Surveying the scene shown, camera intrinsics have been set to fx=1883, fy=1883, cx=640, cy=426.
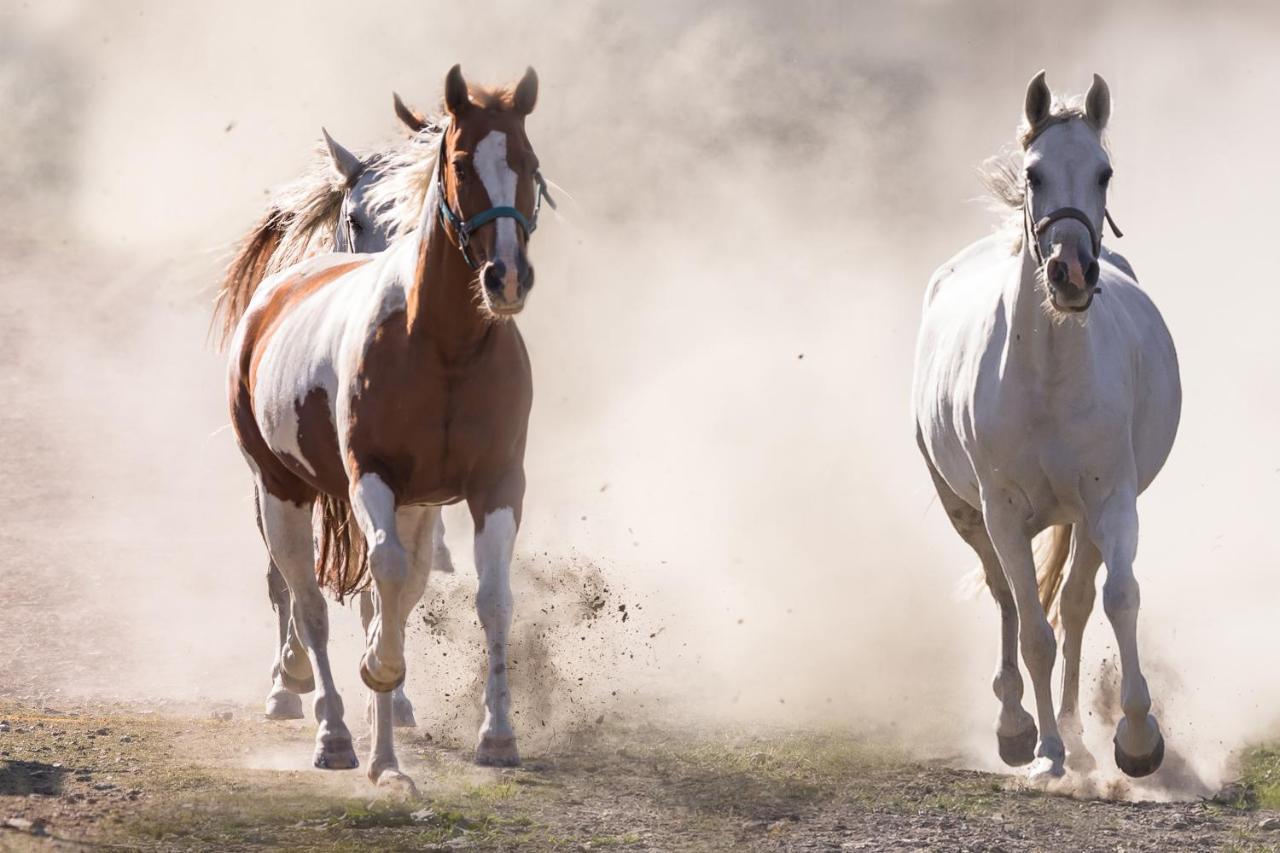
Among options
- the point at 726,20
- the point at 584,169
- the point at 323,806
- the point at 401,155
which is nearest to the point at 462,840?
the point at 323,806

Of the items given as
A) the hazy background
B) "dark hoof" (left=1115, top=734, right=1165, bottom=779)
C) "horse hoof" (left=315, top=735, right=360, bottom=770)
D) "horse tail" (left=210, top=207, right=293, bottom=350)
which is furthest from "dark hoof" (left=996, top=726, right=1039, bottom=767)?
"horse tail" (left=210, top=207, right=293, bottom=350)

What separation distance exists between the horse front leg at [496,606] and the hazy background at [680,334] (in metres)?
1.73

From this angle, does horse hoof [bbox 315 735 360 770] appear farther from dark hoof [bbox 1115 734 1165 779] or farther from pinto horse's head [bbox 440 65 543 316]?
dark hoof [bbox 1115 734 1165 779]

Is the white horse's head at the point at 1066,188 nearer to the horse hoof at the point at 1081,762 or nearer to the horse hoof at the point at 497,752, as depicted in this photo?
the horse hoof at the point at 1081,762

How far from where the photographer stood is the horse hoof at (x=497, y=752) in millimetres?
5824

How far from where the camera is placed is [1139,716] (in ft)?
19.2

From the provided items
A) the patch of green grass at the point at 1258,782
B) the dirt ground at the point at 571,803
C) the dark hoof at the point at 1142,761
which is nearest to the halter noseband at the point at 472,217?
the dirt ground at the point at 571,803

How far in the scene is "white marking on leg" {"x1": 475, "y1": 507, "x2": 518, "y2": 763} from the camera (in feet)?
19.1

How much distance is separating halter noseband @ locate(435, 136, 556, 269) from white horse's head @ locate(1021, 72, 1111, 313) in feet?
5.07

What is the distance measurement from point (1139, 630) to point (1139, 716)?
299 centimetres

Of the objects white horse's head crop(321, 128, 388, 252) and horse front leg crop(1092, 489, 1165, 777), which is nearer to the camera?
horse front leg crop(1092, 489, 1165, 777)

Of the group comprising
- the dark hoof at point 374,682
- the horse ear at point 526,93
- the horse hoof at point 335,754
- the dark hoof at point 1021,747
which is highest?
the horse ear at point 526,93

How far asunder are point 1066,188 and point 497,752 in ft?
8.22

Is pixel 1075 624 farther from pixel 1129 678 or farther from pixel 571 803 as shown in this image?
pixel 571 803
